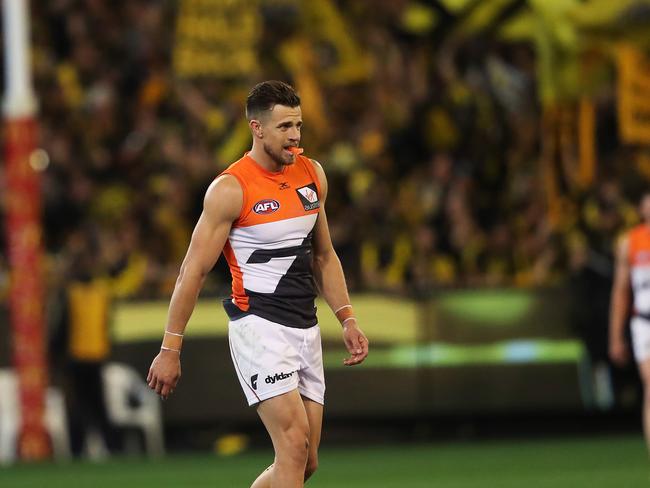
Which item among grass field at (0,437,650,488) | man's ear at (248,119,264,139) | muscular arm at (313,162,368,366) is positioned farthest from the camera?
grass field at (0,437,650,488)

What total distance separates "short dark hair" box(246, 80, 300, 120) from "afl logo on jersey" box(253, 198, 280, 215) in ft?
1.44

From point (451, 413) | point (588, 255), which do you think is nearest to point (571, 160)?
point (588, 255)

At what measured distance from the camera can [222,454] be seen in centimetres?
1566

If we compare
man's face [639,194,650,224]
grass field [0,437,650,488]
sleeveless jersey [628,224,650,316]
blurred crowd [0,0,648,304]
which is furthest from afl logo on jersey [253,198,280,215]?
blurred crowd [0,0,648,304]

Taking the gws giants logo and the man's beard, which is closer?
the man's beard

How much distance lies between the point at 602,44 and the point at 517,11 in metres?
1.55

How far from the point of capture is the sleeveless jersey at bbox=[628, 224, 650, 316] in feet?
40.3

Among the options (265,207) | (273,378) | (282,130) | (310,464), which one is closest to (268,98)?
(282,130)

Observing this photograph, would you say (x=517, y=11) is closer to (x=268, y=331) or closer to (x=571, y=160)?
(x=571, y=160)

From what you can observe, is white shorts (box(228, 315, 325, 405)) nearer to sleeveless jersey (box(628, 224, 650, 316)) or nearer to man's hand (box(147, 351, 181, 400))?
man's hand (box(147, 351, 181, 400))

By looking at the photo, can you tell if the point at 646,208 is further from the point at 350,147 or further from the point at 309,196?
the point at 350,147

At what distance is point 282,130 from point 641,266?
546 centimetres

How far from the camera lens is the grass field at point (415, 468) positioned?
12430 mm

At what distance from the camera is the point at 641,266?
12.3 metres
